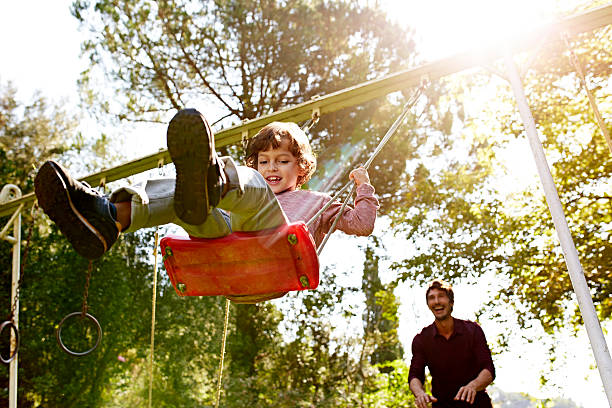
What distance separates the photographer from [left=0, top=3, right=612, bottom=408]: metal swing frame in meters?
2.46

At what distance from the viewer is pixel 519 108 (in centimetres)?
280

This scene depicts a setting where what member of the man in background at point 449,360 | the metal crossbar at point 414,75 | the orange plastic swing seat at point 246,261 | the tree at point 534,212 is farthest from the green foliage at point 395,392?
the orange plastic swing seat at point 246,261

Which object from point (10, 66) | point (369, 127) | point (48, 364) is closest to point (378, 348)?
point (369, 127)

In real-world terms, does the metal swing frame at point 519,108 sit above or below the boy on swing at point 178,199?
above

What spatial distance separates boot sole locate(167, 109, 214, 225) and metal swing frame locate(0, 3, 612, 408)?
1.86 meters

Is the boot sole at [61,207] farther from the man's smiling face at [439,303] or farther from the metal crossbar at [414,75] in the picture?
the man's smiling face at [439,303]

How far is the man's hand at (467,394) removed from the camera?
2.64 m

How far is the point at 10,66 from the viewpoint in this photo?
43.5 feet

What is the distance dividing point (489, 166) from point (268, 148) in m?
4.91

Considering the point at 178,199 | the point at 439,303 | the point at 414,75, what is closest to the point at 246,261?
the point at 178,199

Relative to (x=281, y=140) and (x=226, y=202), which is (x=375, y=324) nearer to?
(x=281, y=140)

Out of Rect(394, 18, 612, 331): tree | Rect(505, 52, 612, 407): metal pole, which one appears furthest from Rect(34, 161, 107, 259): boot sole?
Rect(394, 18, 612, 331): tree

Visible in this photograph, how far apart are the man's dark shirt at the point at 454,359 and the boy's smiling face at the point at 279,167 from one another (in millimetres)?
1315

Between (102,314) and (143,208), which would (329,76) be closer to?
(102,314)
